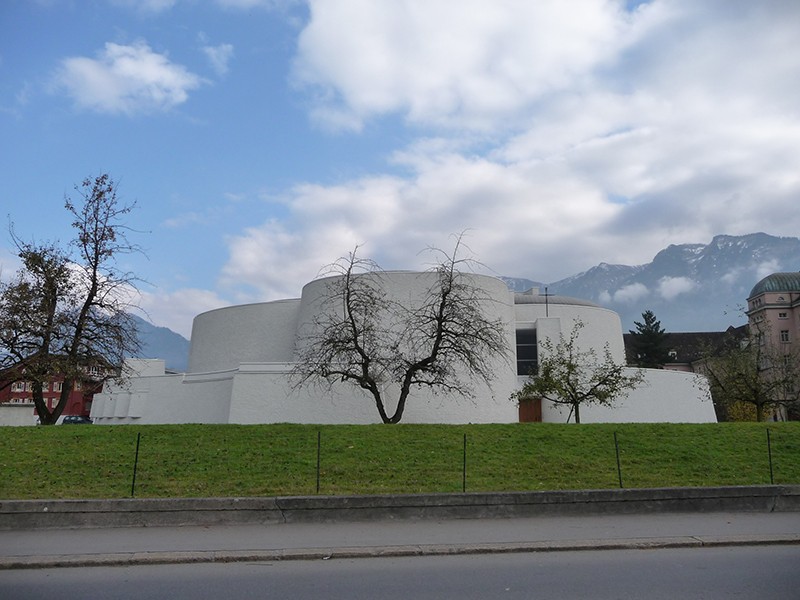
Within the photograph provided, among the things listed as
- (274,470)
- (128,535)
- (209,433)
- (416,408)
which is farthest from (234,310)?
(128,535)

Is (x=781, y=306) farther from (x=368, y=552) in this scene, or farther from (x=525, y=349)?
(x=368, y=552)

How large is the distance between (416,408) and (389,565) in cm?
2491

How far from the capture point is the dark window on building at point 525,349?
44531mm

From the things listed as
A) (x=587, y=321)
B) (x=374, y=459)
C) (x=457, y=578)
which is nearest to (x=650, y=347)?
(x=587, y=321)

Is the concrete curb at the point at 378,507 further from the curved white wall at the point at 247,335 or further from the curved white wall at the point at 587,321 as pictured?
the curved white wall at the point at 247,335

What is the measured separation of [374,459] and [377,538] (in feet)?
19.6

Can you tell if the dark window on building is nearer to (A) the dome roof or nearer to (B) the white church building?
(B) the white church building

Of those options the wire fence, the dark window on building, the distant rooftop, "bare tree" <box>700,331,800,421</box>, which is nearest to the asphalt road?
Answer: the wire fence

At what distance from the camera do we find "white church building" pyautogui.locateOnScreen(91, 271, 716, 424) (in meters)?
34.8

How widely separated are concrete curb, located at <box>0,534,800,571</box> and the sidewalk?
1 cm

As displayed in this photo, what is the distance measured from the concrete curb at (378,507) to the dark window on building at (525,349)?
3120cm

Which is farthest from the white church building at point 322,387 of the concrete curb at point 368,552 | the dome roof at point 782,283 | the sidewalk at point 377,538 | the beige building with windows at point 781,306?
the dome roof at point 782,283

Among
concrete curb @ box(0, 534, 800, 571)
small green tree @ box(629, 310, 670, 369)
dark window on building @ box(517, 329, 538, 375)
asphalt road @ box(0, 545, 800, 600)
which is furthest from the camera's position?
small green tree @ box(629, 310, 670, 369)

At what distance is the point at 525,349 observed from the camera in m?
45.1
